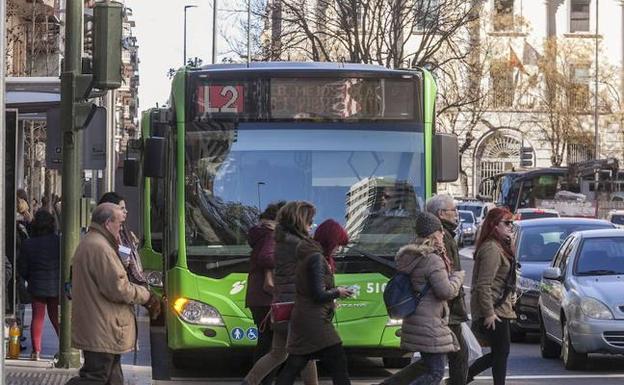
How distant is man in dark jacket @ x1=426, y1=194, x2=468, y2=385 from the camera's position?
36.6 ft

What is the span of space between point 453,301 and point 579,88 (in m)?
66.0

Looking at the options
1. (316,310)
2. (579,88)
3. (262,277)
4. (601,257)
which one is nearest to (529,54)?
(579,88)

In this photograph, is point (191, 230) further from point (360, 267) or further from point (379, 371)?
point (379, 371)

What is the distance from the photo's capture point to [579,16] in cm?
8850

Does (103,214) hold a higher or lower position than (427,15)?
lower

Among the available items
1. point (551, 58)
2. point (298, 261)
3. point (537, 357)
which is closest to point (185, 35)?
point (551, 58)

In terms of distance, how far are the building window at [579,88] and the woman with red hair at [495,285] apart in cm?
6411

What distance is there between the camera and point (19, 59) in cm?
3753

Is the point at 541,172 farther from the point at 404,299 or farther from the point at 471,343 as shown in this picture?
the point at 404,299

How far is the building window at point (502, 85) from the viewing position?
72.6 meters

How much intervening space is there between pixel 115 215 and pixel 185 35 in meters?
64.8

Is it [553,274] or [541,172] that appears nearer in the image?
[553,274]

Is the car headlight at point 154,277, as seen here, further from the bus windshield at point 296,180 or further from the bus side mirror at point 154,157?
the bus side mirror at point 154,157

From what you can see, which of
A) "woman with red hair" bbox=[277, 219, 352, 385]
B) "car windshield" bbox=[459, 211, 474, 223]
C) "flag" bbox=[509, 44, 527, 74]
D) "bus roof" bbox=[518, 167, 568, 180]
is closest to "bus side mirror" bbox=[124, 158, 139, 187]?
"woman with red hair" bbox=[277, 219, 352, 385]
